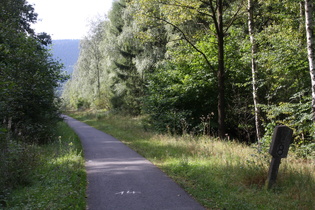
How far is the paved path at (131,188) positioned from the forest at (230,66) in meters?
4.60

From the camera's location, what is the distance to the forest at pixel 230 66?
1070 cm

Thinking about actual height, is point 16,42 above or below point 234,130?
above

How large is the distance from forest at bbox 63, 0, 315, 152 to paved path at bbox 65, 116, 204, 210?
15.1ft

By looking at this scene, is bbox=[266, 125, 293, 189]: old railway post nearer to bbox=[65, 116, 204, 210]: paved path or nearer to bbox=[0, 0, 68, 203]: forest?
bbox=[65, 116, 204, 210]: paved path

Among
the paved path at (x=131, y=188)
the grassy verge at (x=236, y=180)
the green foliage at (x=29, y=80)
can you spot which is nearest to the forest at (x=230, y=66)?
the grassy verge at (x=236, y=180)

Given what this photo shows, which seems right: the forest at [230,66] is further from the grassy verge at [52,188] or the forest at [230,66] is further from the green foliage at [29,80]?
the grassy verge at [52,188]

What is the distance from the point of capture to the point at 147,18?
12.7m

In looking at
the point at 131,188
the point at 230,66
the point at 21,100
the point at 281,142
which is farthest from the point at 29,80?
the point at 230,66

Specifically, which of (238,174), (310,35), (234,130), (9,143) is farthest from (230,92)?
(9,143)

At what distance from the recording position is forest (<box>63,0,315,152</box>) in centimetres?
1070

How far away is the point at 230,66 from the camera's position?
15914mm

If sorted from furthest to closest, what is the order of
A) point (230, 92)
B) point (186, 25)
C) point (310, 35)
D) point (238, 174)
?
point (186, 25), point (230, 92), point (310, 35), point (238, 174)

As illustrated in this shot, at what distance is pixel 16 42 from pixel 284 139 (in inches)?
386

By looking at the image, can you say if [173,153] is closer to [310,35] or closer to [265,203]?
[265,203]
